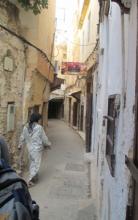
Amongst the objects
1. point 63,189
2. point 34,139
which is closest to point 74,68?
point 34,139

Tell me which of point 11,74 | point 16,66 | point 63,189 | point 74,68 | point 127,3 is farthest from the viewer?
point 74,68

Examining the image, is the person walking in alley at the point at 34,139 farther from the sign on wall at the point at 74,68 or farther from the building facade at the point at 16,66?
the sign on wall at the point at 74,68

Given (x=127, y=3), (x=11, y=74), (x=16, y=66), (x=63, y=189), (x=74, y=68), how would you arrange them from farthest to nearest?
(x=74, y=68), (x=16, y=66), (x=11, y=74), (x=63, y=189), (x=127, y=3)

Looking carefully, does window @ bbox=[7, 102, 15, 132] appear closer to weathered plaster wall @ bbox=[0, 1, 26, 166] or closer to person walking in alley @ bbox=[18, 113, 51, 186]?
weathered plaster wall @ bbox=[0, 1, 26, 166]

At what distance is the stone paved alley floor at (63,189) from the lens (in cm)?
746

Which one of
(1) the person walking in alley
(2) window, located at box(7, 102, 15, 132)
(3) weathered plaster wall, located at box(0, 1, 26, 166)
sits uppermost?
(3) weathered plaster wall, located at box(0, 1, 26, 166)

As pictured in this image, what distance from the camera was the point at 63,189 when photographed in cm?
932

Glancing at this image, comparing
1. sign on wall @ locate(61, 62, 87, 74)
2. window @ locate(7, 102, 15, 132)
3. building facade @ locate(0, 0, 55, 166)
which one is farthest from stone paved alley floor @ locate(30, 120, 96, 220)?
sign on wall @ locate(61, 62, 87, 74)

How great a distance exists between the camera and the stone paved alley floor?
746 cm

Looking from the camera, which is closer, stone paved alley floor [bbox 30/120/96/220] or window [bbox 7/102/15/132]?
stone paved alley floor [bbox 30/120/96/220]

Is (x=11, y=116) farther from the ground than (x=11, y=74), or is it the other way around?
(x=11, y=74)

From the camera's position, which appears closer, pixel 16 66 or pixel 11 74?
pixel 11 74

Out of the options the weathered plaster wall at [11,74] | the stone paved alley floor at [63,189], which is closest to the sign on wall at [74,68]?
the stone paved alley floor at [63,189]

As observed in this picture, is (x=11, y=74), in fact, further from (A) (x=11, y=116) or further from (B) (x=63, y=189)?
(B) (x=63, y=189)
